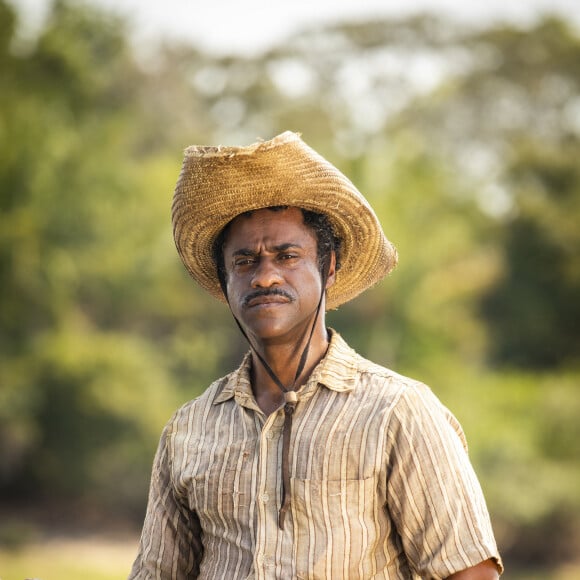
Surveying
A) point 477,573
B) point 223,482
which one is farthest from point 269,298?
point 477,573

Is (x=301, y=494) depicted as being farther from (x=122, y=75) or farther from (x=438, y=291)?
(x=122, y=75)

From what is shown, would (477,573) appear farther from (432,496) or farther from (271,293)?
(271,293)

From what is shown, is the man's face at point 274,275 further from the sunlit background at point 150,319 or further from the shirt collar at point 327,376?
the sunlit background at point 150,319

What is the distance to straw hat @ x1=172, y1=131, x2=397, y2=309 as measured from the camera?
95.2 inches

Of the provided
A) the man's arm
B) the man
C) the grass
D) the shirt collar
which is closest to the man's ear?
the man

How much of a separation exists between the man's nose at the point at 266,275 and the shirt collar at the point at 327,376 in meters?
0.22

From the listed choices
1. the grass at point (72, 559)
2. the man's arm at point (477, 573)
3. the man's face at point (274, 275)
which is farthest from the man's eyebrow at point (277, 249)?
the grass at point (72, 559)

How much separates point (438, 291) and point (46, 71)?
8.20m

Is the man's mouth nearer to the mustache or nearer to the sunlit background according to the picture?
the mustache

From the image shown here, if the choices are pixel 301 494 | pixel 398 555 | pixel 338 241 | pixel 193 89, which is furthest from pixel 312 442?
pixel 193 89

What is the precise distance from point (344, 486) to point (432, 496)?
7.4 inches

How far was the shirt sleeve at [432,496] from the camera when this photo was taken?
85.6 inches

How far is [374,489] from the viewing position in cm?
225

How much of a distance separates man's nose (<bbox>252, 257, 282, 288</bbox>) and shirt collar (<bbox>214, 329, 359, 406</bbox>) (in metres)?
0.22
